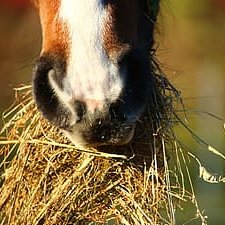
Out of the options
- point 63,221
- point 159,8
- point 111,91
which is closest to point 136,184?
point 63,221

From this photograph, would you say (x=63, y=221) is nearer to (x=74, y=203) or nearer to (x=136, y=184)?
(x=74, y=203)

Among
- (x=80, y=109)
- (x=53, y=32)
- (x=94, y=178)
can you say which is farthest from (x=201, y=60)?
(x=80, y=109)

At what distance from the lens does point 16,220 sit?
9.11ft

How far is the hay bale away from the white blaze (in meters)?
0.32

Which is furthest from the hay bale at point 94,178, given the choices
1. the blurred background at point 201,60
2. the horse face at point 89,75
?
the blurred background at point 201,60

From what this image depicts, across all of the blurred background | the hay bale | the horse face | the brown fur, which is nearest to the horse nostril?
the horse face

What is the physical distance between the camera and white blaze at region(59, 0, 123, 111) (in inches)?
92.8

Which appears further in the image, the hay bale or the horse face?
the hay bale

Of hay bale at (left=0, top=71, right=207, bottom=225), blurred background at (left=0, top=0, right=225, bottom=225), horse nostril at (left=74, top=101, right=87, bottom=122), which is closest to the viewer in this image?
horse nostril at (left=74, top=101, right=87, bottom=122)

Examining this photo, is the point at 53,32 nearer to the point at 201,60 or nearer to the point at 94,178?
the point at 94,178

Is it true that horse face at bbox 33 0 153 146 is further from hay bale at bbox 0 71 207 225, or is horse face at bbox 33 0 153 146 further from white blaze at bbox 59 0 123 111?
hay bale at bbox 0 71 207 225

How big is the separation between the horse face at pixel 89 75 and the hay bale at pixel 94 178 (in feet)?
0.85

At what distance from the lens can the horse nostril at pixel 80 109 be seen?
236 cm

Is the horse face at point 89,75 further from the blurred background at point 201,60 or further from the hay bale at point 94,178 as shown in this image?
the blurred background at point 201,60
